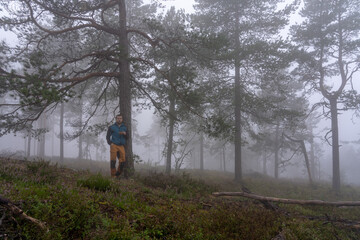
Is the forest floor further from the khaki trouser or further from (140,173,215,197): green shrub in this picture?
the khaki trouser

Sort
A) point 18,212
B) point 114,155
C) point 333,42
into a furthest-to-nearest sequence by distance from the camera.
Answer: point 333,42 < point 114,155 < point 18,212

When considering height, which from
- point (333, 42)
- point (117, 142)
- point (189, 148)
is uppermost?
point (333, 42)

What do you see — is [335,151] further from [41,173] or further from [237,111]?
[41,173]

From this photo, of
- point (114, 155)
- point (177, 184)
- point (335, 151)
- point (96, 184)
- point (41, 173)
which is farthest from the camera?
point (335, 151)

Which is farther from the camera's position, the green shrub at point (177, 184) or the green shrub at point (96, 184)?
the green shrub at point (177, 184)

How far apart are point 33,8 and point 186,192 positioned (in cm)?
838

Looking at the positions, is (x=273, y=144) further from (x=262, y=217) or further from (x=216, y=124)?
(x=262, y=217)

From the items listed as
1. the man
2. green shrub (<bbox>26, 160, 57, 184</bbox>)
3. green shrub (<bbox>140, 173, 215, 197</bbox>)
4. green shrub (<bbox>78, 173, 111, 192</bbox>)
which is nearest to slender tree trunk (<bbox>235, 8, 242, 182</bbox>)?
green shrub (<bbox>140, 173, 215, 197</bbox>)

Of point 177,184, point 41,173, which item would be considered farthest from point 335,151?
point 41,173

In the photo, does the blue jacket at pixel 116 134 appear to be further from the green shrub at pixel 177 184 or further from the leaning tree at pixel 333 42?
the leaning tree at pixel 333 42

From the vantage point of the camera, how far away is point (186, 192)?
623 cm

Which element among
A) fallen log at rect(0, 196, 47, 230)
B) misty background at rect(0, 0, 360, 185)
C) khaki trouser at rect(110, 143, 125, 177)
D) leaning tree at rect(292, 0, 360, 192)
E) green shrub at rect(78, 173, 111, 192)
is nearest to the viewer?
fallen log at rect(0, 196, 47, 230)

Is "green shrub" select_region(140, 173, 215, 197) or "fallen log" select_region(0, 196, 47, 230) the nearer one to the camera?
"fallen log" select_region(0, 196, 47, 230)

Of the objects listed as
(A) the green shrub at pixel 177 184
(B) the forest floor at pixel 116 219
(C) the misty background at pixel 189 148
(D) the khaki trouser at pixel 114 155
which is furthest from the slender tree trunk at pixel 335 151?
(D) the khaki trouser at pixel 114 155
